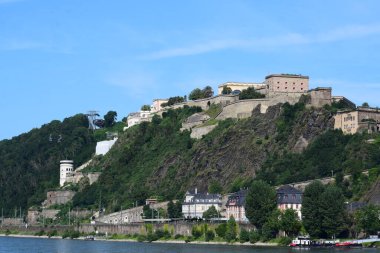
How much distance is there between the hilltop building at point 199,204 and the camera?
10825cm

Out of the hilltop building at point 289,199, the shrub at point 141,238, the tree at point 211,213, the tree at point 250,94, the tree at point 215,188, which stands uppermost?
the tree at point 250,94

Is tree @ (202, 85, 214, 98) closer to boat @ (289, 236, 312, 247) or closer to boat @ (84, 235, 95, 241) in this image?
boat @ (84, 235, 95, 241)

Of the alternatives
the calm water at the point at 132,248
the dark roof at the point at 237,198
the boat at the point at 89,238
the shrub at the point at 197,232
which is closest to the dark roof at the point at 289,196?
the dark roof at the point at 237,198

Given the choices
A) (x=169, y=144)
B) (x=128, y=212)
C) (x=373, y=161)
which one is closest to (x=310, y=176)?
(x=373, y=161)

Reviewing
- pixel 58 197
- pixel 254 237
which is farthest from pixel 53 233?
pixel 254 237

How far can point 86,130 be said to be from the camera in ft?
576

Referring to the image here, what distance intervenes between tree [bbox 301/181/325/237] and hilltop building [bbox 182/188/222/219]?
2219 centimetres

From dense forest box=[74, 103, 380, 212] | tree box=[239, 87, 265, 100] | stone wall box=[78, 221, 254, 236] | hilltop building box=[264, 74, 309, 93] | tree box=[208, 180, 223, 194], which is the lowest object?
stone wall box=[78, 221, 254, 236]

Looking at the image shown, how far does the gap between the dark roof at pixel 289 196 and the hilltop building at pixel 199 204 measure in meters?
12.5

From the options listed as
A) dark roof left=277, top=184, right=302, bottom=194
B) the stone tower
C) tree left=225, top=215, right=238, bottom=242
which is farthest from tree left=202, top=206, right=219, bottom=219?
the stone tower

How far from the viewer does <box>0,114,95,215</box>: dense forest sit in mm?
158625

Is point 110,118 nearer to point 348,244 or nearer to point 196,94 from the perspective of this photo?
point 196,94

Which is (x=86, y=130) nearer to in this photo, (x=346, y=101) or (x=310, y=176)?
(x=346, y=101)

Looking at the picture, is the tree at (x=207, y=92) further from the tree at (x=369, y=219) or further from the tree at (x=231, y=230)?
the tree at (x=369, y=219)
